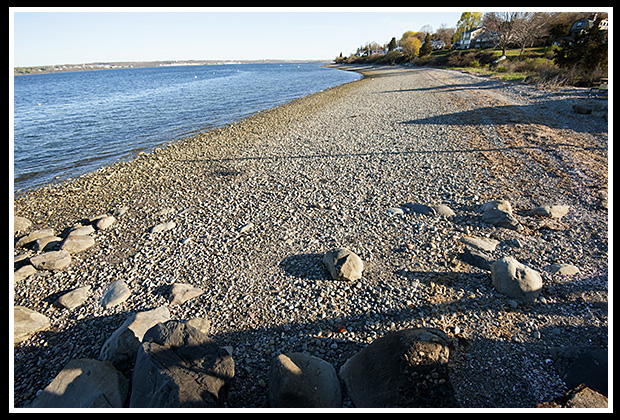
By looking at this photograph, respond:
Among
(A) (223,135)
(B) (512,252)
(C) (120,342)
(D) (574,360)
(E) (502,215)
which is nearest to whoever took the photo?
(D) (574,360)

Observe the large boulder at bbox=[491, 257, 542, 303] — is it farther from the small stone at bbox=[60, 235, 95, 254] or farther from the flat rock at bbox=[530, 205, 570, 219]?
the small stone at bbox=[60, 235, 95, 254]

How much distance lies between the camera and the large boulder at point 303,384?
135 inches

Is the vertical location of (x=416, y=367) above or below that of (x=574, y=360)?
above

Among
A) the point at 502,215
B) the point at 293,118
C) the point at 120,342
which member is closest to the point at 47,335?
the point at 120,342

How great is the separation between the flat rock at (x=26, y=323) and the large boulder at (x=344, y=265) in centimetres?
485

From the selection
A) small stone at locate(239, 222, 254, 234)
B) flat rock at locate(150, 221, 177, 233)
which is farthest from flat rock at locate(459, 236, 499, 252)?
flat rock at locate(150, 221, 177, 233)

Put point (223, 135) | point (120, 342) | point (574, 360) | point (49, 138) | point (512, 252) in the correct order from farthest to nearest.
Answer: point (49, 138) < point (223, 135) < point (512, 252) < point (120, 342) < point (574, 360)

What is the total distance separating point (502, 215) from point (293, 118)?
17.9 m

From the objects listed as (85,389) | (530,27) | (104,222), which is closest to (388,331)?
(85,389)

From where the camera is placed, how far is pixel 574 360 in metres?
3.70

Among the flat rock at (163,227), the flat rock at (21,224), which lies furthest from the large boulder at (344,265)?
the flat rock at (21,224)

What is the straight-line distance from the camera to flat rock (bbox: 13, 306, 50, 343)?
15.6 ft

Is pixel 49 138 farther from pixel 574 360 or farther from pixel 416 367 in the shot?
pixel 574 360

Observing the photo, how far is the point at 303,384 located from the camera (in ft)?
11.5
